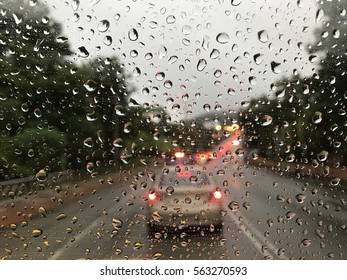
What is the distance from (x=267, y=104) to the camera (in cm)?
148

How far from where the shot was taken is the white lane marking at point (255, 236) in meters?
1.56

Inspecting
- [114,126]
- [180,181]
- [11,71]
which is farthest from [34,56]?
[180,181]

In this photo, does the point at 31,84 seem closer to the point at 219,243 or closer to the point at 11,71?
the point at 11,71

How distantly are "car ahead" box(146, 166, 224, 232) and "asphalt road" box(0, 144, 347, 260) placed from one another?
0.04 metres

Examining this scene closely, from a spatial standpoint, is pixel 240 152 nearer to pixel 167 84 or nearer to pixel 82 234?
pixel 167 84

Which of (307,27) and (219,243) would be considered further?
(219,243)

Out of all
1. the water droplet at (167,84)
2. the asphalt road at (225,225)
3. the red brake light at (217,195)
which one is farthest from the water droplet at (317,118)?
the water droplet at (167,84)

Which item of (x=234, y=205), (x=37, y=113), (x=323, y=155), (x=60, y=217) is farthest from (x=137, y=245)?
(x=323, y=155)

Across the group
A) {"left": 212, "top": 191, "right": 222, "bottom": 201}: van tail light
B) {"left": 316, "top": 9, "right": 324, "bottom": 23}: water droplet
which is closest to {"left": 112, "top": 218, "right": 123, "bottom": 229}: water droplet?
{"left": 212, "top": 191, "right": 222, "bottom": 201}: van tail light

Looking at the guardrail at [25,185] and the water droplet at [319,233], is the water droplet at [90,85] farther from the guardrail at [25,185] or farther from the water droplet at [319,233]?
the water droplet at [319,233]

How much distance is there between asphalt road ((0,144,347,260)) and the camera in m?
1.50

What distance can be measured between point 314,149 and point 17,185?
1400 mm

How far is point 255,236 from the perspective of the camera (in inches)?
62.7

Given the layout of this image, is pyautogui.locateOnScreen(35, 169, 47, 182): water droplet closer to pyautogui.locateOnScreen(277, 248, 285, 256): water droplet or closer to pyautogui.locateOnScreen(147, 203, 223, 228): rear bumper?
pyautogui.locateOnScreen(147, 203, 223, 228): rear bumper
